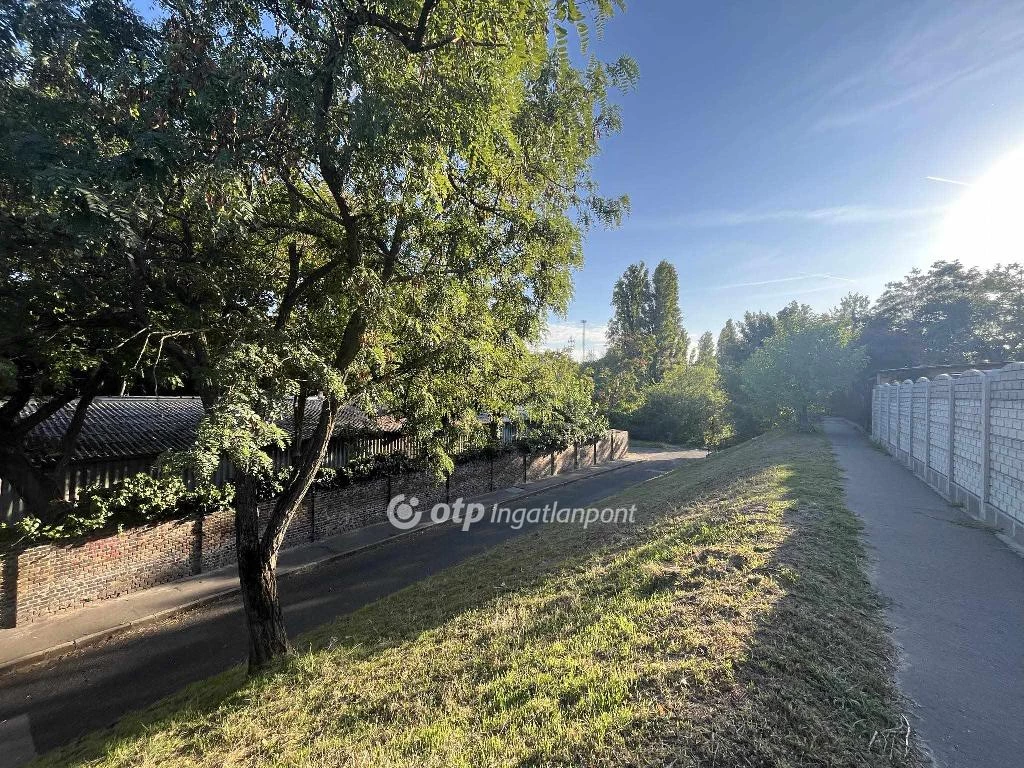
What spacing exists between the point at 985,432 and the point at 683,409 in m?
28.0

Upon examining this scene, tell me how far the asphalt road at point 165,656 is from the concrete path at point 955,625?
23.8 ft

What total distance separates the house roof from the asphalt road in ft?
9.98

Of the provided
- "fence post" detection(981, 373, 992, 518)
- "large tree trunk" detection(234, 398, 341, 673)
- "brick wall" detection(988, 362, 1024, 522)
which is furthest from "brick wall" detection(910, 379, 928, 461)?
"large tree trunk" detection(234, 398, 341, 673)

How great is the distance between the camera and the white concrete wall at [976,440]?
6027 mm

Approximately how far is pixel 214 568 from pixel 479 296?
833cm

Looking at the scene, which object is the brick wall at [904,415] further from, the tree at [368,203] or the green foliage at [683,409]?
the green foliage at [683,409]

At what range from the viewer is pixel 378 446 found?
13266 mm

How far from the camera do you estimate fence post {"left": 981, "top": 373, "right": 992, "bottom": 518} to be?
6.87 meters

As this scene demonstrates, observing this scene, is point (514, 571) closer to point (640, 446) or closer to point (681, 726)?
point (681, 726)

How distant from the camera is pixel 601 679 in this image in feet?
9.95

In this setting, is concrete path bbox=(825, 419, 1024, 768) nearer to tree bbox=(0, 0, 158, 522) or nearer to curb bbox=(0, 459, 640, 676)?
tree bbox=(0, 0, 158, 522)

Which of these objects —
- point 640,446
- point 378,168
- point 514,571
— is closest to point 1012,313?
point 640,446

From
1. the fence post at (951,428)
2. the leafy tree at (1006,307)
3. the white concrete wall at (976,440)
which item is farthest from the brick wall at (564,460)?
the leafy tree at (1006,307)

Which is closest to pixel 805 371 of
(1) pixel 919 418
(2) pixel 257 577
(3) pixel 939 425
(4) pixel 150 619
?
(1) pixel 919 418
